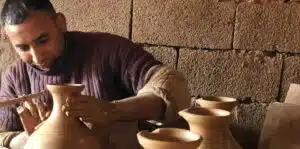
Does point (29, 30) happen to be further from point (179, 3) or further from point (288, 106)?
point (288, 106)

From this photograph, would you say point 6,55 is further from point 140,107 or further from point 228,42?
point 140,107

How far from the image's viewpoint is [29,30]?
2074mm

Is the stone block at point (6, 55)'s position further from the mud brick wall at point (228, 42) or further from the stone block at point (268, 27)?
the stone block at point (268, 27)

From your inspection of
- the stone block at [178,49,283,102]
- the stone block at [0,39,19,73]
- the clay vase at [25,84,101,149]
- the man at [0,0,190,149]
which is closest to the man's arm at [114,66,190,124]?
the man at [0,0,190,149]

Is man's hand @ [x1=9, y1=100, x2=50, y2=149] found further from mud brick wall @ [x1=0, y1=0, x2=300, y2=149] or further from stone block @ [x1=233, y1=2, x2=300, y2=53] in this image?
Result: stone block @ [x1=233, y1=2, x2=300, y2=53]

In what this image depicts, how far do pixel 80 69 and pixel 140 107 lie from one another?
0.53 meters

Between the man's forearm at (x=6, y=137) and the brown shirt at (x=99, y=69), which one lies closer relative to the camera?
the man's forearm at (x=6, y=137)

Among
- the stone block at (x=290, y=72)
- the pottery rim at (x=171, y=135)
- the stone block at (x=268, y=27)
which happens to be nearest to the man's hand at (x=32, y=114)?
the pottery rim at (x=171, y=135)

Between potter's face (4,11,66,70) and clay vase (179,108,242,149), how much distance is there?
875 mm

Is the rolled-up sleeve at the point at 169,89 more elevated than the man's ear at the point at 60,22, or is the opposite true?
the man's ear at the point at 60,22

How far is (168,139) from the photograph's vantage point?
4.54 feet

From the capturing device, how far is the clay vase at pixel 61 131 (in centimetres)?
154

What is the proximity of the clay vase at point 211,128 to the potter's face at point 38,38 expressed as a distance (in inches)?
34.4

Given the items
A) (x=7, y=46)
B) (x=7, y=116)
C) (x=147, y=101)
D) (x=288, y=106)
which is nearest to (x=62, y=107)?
(x=147, y=101)
